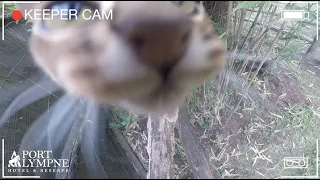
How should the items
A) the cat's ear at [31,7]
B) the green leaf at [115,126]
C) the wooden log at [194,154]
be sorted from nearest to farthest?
the cat's ear at [31,7], the wooden log at [194,154], the green leaf at [115,126]

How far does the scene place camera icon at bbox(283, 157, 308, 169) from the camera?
128 cm

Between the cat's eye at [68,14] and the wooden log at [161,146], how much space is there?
474 mm

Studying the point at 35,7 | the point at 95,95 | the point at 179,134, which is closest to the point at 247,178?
the point at 179,134

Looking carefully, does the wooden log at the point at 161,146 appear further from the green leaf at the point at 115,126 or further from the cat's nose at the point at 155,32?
the cat's nose at the point at 155,32

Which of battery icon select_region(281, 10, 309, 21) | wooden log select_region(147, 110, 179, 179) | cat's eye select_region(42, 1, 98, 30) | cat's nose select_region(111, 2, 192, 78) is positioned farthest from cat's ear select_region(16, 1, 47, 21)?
battery icon select_region(281, 10, 309, 21)

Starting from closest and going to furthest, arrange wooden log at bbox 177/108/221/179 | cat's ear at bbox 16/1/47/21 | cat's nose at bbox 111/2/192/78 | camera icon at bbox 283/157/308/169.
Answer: cat's nose at bbox 111/2/192/78 → cat's ear at bbox 16/1/47/21 → wooden log at bbox 177/108/221/179 → camera icon at bbox 283/157/308/169

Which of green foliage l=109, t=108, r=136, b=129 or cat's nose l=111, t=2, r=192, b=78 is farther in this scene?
green foliage l=109, t=108, r=136, b=129

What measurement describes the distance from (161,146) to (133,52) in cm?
65

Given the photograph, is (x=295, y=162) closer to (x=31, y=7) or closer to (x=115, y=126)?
(x=115, y=126)

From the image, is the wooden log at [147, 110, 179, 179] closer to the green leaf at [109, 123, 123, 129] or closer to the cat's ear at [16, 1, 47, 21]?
the green leaf at [109, 123, 123, 129]

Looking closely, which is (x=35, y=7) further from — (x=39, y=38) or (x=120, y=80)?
(x=120, y=80)

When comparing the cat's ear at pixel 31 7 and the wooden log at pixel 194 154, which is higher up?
the cat's ear at pixel 31 7

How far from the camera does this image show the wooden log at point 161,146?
1.02 metres

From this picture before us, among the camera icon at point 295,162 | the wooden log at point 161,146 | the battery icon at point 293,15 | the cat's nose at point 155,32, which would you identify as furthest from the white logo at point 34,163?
the battery icon at point 293,15
